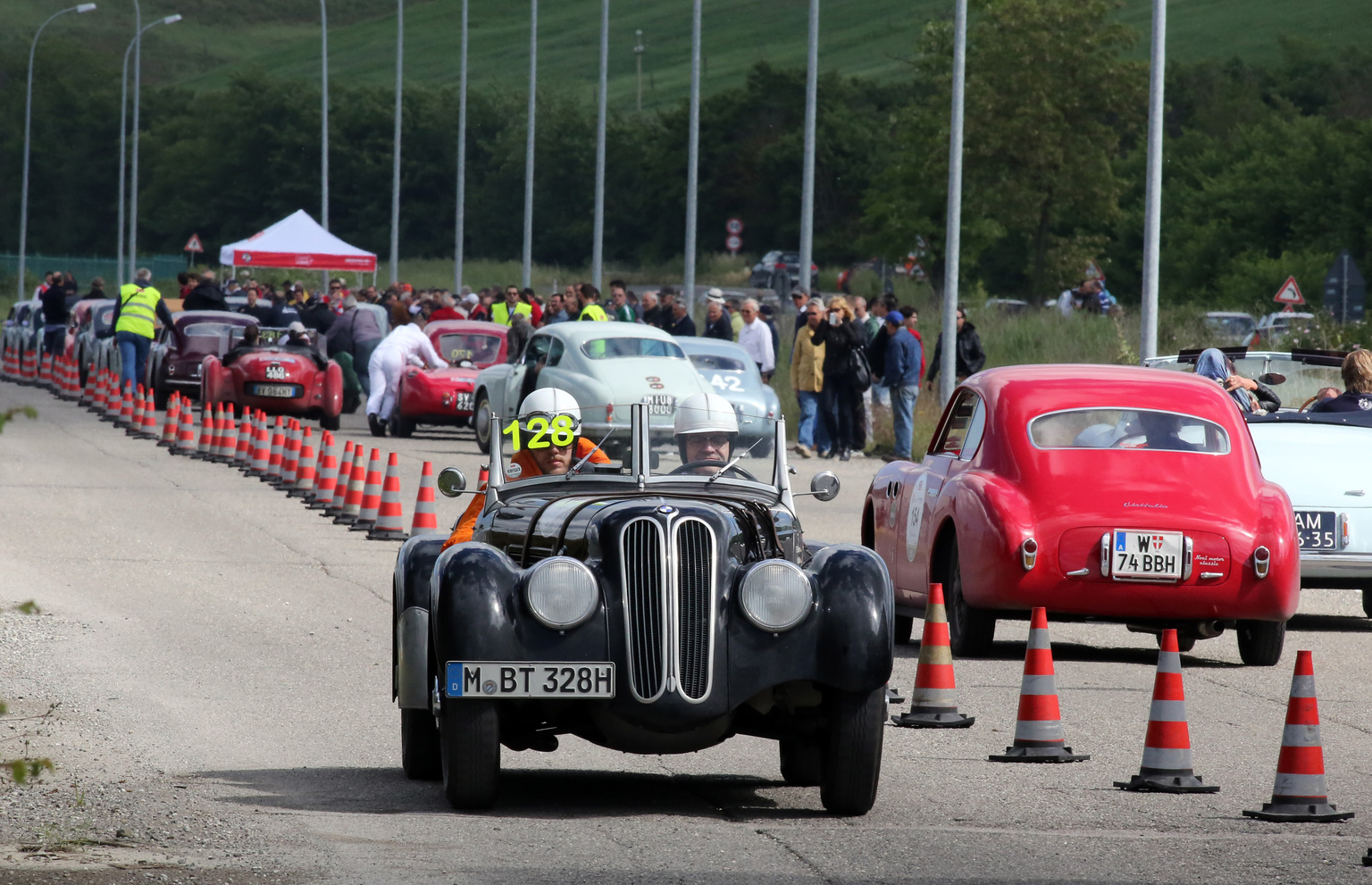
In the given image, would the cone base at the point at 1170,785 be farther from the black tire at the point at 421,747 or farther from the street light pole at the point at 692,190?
the street light pole at the point at 692,190

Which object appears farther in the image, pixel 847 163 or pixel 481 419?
pixel 847 163

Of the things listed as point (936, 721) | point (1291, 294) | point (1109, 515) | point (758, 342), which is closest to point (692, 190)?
point (1291, 294)

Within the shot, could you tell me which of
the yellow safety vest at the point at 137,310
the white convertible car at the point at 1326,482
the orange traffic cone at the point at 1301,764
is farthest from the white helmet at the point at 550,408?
the yellow safety vest at the point at 137,310

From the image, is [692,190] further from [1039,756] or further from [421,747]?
[421,747]

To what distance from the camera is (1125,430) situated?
475 inches

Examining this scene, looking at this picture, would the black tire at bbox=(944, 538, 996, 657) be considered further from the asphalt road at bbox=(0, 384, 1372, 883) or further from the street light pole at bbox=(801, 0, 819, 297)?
the street light pole at bbox=(801, 0, 819, 297)

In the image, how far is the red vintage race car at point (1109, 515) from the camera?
451 inches

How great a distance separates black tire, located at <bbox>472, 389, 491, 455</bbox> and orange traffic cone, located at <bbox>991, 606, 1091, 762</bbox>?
18446 millimetres

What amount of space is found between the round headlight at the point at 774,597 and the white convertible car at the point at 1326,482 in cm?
662

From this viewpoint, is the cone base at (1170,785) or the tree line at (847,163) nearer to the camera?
the cone base at (1170,785)

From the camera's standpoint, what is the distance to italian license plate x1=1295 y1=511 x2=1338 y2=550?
1330 cm

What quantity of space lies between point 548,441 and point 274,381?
21764mm

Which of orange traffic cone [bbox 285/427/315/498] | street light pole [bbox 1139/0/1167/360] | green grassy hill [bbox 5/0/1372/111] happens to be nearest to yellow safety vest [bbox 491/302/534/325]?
street light pole [bbox 1139/0/1167/360]

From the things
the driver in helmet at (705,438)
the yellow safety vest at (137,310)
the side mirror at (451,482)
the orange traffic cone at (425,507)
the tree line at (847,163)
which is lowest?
the orange traffic cone at (425,507)
